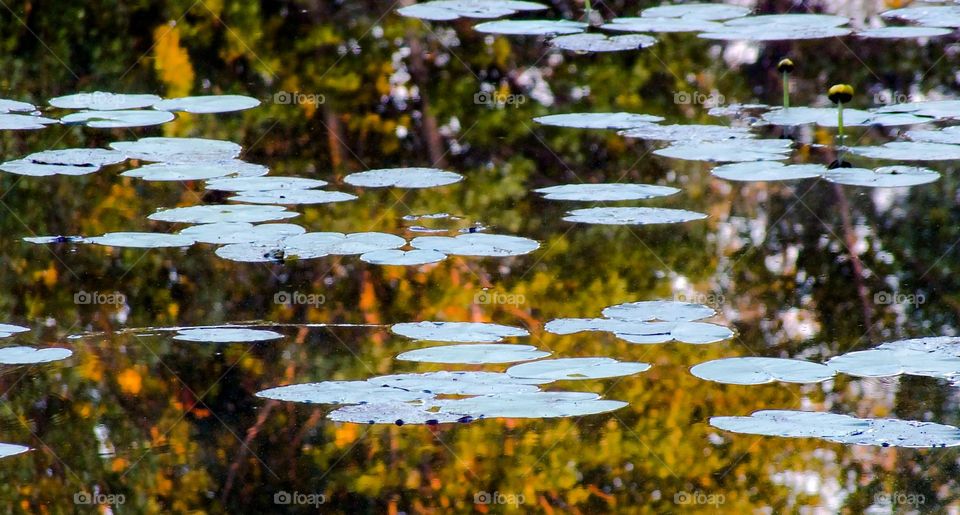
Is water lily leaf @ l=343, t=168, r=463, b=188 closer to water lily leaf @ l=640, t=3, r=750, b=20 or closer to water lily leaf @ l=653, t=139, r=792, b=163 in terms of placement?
water lily leaf @ l=653, t=139, r=792, b=163

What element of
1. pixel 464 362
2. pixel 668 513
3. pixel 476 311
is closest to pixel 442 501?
pixel 668 513

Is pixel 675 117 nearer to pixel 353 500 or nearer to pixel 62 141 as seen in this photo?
pixel 62 141

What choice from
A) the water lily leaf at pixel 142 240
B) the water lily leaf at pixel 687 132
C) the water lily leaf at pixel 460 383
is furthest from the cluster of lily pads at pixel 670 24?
the water lily leaf at pixel 460 383

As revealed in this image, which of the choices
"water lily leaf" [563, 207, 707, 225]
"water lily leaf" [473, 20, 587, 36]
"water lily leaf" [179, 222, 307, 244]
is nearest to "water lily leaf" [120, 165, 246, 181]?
"water lily leaf" [179, 222, 307, 244]

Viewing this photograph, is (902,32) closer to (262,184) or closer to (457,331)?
(262,184)

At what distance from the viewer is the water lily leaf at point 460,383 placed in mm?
2941

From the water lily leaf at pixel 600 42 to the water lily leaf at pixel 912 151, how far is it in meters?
1.97

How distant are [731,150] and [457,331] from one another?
2132 millimetres

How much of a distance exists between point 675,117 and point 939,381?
9.67 feet

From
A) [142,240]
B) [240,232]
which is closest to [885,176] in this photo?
[240,232]

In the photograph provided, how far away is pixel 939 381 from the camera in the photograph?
2986 millimetres

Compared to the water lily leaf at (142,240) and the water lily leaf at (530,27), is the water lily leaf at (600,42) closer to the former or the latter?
the water lily leaf at (530,27)

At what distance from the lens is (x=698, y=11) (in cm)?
779

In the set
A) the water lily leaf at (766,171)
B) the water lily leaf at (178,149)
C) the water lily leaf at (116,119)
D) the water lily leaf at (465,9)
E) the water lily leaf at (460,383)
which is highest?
the water lily leaf at (465,9)
